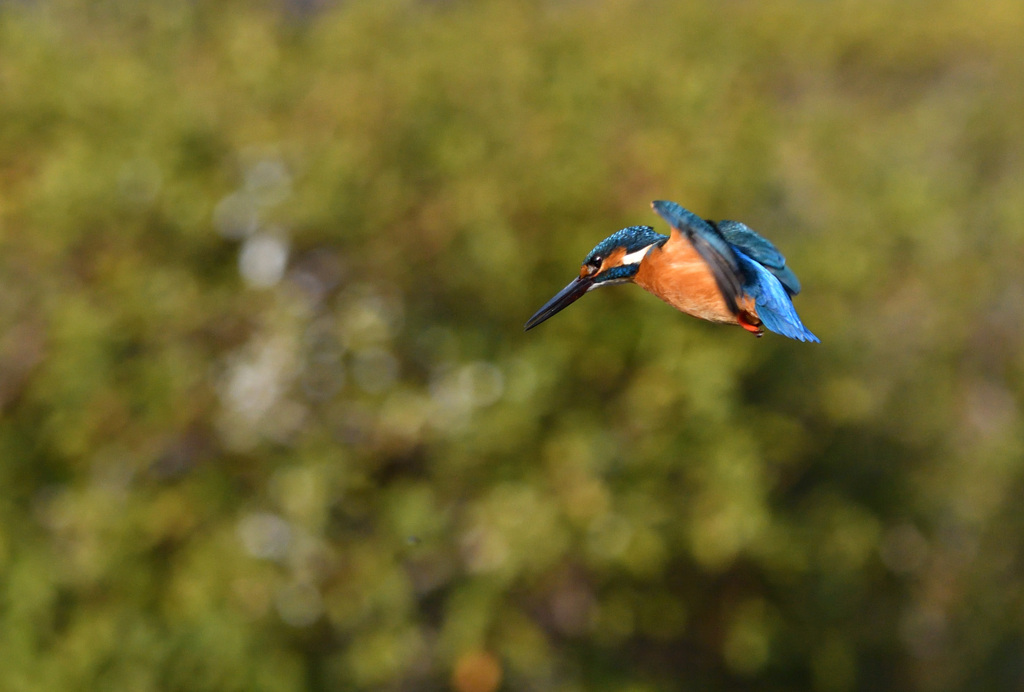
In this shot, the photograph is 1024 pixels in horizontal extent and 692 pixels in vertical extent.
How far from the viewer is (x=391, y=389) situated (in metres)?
3.54

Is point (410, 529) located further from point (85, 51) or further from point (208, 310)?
point (85, 51)

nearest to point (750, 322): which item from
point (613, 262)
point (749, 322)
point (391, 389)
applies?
point (749, 322)

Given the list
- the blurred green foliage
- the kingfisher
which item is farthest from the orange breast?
the blurred green foliage

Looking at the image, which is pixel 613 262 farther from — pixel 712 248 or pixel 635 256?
pixel 712 248

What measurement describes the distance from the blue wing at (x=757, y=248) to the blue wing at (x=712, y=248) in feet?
0.39

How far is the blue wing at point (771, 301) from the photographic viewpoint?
779mm

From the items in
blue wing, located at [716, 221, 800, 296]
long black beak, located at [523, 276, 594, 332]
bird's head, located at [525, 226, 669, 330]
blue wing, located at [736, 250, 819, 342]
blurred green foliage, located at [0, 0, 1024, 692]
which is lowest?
blurred green foliage, located at [0, 0, 1024, 692]

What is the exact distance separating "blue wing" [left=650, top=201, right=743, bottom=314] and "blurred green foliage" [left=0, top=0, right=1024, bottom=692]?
2.71 metres

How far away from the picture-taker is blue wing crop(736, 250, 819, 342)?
779 millimetres

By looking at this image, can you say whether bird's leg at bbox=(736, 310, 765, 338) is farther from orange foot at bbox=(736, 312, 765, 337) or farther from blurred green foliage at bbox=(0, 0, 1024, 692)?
blurred green foliage at bbox=(0, 0, 1024, 692)

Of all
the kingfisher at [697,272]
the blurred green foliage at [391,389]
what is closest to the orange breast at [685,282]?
the kingfisher at [697,272]

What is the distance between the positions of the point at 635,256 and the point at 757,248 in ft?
0.38

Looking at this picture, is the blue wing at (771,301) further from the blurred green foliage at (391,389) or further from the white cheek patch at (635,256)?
the blurred green foliage at (391,389)

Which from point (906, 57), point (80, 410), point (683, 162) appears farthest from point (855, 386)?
point (906, 57)
